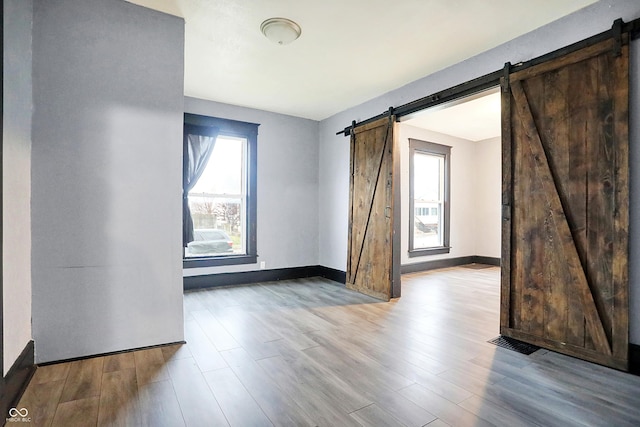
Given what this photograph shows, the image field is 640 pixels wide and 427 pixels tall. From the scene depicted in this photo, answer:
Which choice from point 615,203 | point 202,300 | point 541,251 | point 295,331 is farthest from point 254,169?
point 615,203

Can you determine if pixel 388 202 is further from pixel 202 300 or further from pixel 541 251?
pixel 202 300

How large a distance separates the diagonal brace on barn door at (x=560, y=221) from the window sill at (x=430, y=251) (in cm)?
351

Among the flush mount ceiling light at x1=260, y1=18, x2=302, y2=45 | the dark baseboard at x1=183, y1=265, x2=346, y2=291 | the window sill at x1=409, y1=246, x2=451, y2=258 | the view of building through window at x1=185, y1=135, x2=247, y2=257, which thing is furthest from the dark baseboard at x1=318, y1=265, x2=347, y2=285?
the flush mount ceiling light at x1=260, y1=18, x2=302, y2=45

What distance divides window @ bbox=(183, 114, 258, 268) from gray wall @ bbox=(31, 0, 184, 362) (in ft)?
6.49

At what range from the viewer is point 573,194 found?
2447 millimetres

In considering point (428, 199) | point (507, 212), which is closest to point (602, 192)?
point (507, 212)

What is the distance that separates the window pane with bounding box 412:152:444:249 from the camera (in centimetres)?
629

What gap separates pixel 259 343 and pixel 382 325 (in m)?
1.23

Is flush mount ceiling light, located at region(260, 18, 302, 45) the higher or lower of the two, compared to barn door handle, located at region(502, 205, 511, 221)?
higher

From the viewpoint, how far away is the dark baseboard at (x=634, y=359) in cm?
212

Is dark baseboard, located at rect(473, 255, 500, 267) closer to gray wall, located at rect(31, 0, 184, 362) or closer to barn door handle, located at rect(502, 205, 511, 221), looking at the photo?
barn door handle, located at rect(502, 205, 511, 221)

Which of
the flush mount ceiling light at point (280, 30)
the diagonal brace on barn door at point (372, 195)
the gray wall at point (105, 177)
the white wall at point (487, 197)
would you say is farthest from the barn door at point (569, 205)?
the white wall at point (487, 197)

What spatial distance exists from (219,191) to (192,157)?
635 millimetres

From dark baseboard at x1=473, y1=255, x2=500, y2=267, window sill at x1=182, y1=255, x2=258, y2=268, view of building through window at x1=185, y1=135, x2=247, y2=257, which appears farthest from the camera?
dark baseboard at x1=473, y1=255, x2=500, y2=267
